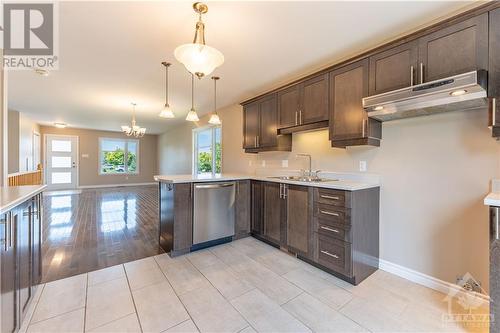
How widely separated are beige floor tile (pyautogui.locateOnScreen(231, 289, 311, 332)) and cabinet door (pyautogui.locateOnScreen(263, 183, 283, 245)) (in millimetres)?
1047

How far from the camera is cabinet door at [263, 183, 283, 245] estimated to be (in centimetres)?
288

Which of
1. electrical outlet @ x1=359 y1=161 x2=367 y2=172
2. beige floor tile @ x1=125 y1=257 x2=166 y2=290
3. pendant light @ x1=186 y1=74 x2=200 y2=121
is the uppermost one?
pendant light @ x1=186 y1=74 x2=200 y2=121

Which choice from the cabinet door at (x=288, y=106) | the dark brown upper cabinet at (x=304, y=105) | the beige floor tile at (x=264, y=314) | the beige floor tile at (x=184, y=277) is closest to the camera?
the beige floor tile at (x=264, y=314)

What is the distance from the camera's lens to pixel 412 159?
7.15 feet

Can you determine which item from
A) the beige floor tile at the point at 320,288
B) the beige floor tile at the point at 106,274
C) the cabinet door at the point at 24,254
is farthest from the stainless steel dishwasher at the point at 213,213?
the cabinet door at the point at 24,254

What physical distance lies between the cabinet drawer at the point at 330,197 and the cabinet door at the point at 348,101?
62 cm

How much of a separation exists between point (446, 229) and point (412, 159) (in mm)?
703

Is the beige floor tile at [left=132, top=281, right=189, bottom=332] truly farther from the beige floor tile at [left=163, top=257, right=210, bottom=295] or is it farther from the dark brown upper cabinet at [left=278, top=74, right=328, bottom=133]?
the dark brown upper cabinet at [left=278, top=74, right=328, bottom=133]

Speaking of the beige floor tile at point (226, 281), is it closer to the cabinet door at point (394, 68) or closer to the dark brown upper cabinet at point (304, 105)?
the dark brown upper cabinet at point (304, 105)

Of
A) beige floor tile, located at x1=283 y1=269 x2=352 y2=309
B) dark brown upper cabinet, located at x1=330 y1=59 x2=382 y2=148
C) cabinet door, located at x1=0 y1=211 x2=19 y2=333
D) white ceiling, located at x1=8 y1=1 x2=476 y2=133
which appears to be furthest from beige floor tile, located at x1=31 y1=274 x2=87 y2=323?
dark brown upper cabinet, located at x1=330 y1=59 x2=382 y2=148

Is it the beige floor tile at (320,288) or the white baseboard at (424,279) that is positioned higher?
the white baseboard at (424,279)

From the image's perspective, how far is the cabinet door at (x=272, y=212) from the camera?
288 centimetres

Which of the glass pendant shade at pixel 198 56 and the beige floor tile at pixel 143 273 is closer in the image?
the glass pendant shade at pixel 198 56

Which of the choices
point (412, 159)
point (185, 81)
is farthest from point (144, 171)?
point (412, 159)
